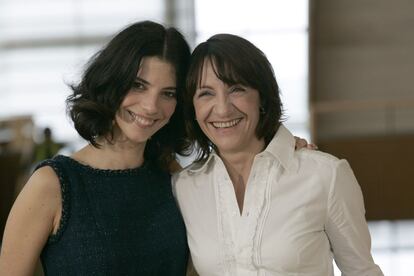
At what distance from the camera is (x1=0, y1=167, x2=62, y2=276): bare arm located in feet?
6.11

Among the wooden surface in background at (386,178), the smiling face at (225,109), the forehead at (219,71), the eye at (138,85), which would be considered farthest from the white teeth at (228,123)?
the wooden surface in background at (386,178)

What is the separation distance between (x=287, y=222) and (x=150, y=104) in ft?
1.63

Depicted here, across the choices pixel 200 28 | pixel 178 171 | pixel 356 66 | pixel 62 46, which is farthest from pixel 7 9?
pixel 178 171

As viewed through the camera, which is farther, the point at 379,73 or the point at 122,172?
the point at 379,73

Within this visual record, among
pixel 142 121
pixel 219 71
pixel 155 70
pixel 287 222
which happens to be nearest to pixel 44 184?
pixel 142 121

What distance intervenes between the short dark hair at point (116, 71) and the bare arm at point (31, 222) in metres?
0.21


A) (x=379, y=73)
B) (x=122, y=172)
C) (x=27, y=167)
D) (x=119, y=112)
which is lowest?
(x=27, y=167)

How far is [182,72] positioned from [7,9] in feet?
13.9

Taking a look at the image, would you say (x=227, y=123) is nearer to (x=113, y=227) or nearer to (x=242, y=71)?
(x=242, y=71)

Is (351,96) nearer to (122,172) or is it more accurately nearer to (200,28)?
(200,28)

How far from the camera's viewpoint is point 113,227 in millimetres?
1972

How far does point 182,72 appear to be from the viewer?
206cm

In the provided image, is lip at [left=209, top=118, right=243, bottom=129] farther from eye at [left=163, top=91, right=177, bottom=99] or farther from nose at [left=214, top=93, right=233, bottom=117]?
eye at [left=163, top=91, right=177, bottom=99]

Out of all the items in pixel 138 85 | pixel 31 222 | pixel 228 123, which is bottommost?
pixel 31 222
